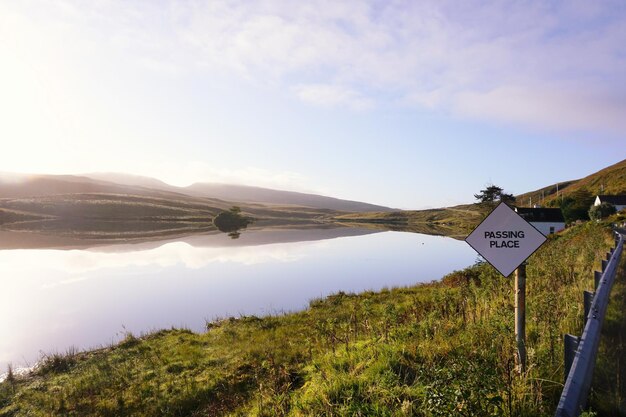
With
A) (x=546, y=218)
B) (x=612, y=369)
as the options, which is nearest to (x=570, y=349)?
(x=612, y=369)

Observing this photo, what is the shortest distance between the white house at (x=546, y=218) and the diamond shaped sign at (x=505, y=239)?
83.1m

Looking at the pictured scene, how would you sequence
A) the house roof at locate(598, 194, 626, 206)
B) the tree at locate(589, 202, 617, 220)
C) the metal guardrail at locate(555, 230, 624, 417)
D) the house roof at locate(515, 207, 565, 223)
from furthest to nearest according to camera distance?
the house roof at locate(598, 194, 626, 206), the house roof at locate(515, 207, 565, 223), the tree at locate(589, 202, 617, 220), the metal guardrail at locate(555, 230, 624, 417)

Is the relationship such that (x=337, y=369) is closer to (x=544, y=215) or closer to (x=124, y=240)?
(x=124, y=240)

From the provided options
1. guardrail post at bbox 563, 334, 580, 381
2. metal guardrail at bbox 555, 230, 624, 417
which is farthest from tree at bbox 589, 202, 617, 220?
guardrail post at bbox 563, 334, 580, 381

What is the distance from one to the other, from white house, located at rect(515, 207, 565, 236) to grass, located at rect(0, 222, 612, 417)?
72538mm

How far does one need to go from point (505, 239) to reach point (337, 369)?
4.18m

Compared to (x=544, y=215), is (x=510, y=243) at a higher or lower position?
higher

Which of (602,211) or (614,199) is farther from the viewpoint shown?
(614,199)

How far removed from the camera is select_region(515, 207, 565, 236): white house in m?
79.9

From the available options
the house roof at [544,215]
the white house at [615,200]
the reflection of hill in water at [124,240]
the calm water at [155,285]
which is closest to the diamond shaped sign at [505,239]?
the calm water at [155,285]

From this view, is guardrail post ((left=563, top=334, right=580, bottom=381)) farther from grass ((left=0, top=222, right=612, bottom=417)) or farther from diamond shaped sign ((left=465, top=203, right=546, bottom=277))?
diamond shaped sign ((left=465, top=203, right=546, bottom=277))

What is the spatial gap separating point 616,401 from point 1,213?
476 ft

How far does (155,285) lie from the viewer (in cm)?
2836

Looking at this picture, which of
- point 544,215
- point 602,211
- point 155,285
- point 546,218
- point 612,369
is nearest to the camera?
point 612,369
